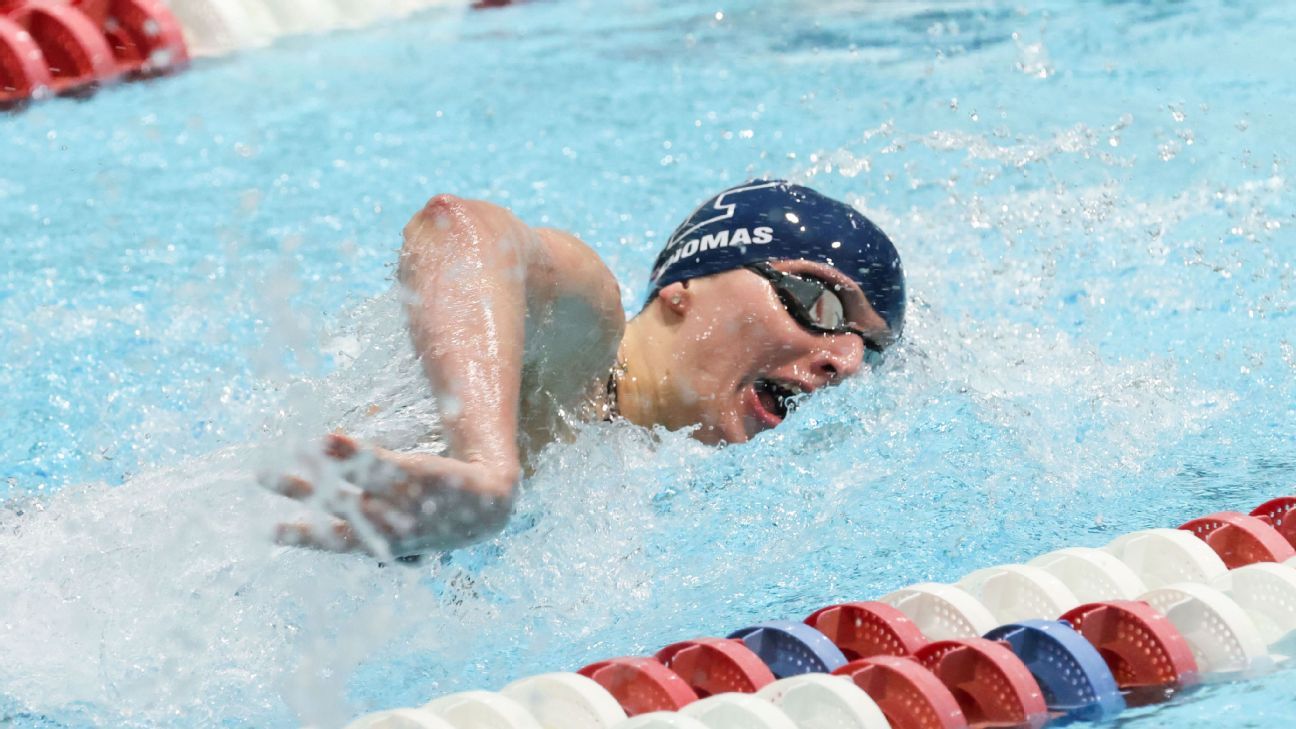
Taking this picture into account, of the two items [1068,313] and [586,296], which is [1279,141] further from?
[586,296]

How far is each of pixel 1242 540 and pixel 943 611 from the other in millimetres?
484

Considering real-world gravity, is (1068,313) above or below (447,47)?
below

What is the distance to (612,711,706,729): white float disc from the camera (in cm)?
150

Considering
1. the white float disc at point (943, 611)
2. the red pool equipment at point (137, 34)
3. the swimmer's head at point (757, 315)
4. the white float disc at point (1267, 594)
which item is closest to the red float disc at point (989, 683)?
the white float disc at point (943, 611)

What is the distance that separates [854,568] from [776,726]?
35.8 inches

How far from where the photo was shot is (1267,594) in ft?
6.21

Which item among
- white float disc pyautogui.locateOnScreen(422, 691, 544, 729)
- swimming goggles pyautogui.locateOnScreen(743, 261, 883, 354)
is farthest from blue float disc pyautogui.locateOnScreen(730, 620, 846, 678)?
swimming goggles pyautogui.locateOnScreen(743, 261, 883, 354)

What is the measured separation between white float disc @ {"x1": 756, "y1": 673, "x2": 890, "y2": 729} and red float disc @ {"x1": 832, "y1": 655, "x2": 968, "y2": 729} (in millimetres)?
45

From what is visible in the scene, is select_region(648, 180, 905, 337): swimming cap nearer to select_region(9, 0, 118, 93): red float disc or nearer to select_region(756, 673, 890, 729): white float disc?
select_region(756, 673, 890, 729): white float disc

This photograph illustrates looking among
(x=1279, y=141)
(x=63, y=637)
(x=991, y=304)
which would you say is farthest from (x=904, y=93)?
(x=63, y=637)

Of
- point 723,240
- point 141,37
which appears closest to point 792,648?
point 723,240

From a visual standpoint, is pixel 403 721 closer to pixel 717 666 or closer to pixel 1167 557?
pixel 717 666

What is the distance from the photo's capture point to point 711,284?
2.51 m

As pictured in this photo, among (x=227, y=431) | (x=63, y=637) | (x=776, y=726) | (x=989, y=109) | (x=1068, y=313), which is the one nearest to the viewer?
(x=776, y=726)
